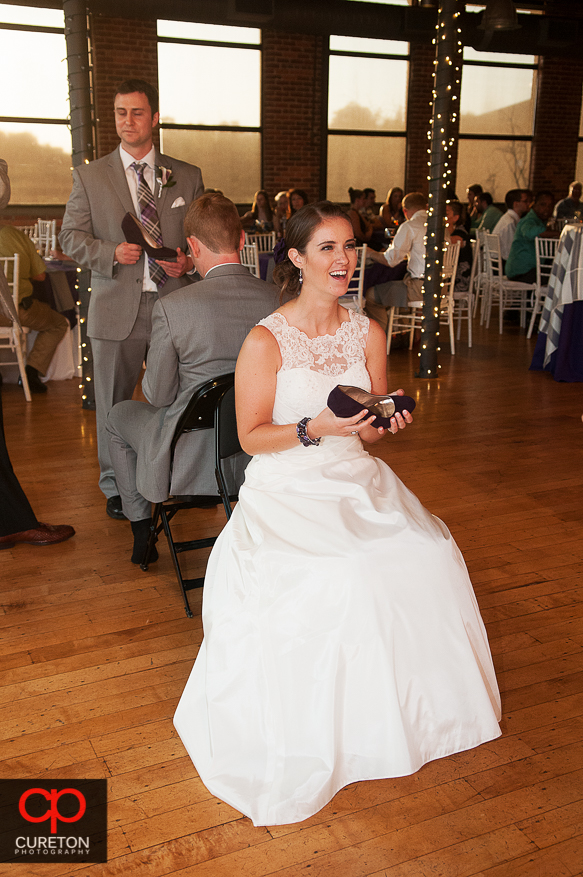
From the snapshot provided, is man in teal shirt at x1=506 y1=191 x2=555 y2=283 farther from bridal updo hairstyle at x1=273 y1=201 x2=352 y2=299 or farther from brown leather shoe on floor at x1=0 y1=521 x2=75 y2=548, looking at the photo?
bridal updo hairstyle at x1=273 y1=201 x2=352 y2=299

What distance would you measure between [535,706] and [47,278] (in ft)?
16.5

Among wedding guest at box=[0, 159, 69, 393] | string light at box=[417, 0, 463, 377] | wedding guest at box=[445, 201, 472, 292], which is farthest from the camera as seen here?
wedding guest at box=[445, 201, 472, 292]

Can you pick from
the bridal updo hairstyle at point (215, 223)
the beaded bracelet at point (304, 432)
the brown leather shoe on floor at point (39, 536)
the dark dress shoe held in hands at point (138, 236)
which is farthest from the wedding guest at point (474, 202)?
the beaded bracelet at point (304, 432)

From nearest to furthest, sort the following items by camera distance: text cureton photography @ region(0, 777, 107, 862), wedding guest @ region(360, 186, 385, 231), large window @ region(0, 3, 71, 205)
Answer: text cureton photography @ region(0, 777, 107, 862) < wedding guest @ region(360, 186, 385, 231) < large window @ region(0, 3, 71, 205)

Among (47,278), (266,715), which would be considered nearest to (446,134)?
(47,278)

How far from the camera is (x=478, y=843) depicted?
1.66 metres

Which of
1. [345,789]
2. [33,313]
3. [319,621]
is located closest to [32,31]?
[33,313]

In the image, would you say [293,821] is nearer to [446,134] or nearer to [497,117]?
[446,134]

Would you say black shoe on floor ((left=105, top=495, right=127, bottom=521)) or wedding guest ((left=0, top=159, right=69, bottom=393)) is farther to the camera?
wedding guest ((left=0, top=159, right=69, bottom=393))

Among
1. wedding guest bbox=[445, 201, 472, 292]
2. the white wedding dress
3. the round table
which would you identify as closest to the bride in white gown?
the white wedding dress

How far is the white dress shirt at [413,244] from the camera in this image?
685 cm

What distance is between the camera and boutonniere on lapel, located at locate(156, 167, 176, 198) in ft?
10.2

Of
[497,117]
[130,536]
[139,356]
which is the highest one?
[497,117]

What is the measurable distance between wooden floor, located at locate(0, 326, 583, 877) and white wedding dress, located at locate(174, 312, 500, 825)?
0.26ft
